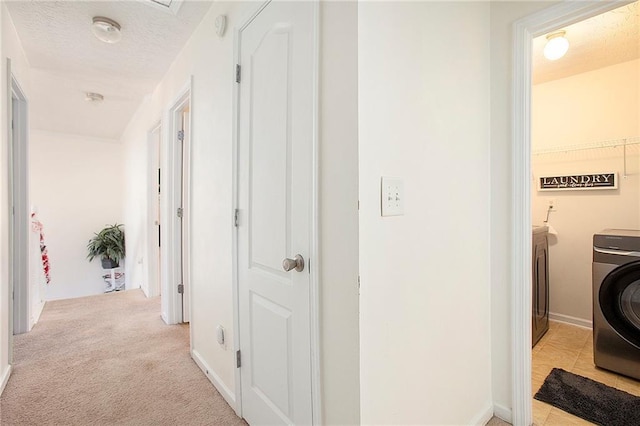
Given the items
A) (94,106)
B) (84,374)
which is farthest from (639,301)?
(94,106)

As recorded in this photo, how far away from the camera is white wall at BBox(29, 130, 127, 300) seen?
5.19 meters

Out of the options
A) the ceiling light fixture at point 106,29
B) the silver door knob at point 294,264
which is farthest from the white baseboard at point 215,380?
the ceiling light fixture at point 106,29

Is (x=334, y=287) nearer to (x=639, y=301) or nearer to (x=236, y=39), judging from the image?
(x=236, y=39)

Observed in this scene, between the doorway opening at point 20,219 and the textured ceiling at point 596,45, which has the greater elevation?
the textured ceiling at point 596,45

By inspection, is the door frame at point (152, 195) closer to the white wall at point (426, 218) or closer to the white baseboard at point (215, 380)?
the white baseboard at point (215, 380)

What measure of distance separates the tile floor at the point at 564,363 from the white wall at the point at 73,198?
21.7ft

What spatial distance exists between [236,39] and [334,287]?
142 centimetres

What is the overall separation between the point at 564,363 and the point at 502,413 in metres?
0.95

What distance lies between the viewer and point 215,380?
1892 mm

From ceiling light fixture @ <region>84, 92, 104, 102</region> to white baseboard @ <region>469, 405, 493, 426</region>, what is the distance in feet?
15.0

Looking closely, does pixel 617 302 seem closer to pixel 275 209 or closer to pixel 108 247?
pixel 275 209

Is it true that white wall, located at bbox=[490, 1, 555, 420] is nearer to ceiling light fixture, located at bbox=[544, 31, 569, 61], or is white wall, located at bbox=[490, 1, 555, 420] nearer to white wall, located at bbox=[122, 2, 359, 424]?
ceiling light fixture, located at bbox=[544, 31, 569, 61]

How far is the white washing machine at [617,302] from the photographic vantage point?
1892mm

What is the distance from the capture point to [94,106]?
12.9 feet
